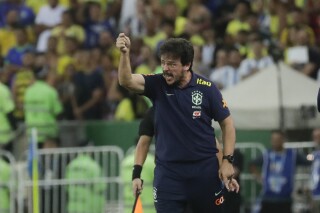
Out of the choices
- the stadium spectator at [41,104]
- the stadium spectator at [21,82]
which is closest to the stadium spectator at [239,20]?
the stadium spectator at [41,104]

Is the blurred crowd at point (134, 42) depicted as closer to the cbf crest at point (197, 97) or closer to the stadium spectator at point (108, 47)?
the stadium spectator at point (108, 47)

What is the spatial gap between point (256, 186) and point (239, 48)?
304 cm

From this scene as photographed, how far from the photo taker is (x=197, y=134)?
10.9 meters

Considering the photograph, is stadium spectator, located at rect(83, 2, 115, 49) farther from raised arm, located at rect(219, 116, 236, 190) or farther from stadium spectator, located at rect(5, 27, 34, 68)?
raised arm, located at rect(219, 116, 236, 190)

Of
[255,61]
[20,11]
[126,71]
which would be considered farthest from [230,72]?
[126,71]

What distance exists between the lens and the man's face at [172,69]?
1067 cm

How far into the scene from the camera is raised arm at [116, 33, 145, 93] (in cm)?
1024

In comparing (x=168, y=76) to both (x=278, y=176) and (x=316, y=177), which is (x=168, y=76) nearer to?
(x=316, y=177)

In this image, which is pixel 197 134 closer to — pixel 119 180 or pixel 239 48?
pixel 119 180

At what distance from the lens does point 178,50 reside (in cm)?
1066

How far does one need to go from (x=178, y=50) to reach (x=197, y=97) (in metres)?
0.49

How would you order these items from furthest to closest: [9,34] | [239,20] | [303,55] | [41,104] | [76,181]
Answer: [9,34], [239,20], [41,104], [303,55], [76,181]

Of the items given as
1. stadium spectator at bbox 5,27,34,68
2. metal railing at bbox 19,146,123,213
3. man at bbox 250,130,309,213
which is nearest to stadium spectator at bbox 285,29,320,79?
man at bbox 250,130,309,213

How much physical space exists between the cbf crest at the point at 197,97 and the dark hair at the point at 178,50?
30 cm
